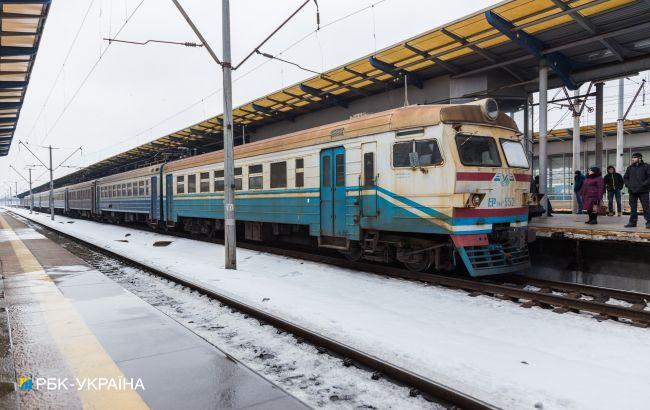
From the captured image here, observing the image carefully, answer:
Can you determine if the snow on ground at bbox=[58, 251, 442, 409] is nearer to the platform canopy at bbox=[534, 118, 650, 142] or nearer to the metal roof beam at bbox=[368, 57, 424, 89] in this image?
the metal roof beam at bbox=[368, 57, 424, 89]

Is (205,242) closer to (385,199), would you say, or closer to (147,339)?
(385,199)

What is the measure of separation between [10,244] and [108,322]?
13.7m

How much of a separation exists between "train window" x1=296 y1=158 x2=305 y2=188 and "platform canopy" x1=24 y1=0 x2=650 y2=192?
194 inches

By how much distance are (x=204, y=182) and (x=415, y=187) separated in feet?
33.8

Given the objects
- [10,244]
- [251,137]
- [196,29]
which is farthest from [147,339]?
[251,137]

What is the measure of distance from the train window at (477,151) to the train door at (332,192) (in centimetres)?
293

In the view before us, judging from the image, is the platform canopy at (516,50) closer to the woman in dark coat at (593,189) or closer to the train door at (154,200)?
the woman in dark coat at (593,189)

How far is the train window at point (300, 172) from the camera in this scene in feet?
37.1

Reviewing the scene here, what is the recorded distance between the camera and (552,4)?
10000mm

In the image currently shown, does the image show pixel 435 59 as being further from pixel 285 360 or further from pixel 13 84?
pixel 13 84

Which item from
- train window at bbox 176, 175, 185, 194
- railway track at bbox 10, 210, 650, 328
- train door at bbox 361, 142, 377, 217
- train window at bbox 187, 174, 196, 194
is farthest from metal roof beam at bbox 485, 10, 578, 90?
train window at bbox 176, 175, 185, 194

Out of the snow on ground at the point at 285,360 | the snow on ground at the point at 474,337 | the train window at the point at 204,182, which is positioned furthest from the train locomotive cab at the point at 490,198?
the train window at the point at 204,182

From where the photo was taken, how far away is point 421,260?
8797mm

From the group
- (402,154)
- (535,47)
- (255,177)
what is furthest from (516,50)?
(255,177)
